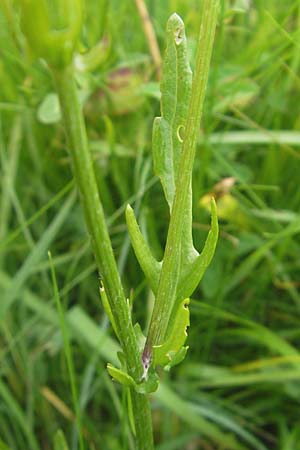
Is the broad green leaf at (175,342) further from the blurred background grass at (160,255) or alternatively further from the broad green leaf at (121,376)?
the blurred background grass at (160,255)

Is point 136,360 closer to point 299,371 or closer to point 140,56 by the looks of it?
point 299,371

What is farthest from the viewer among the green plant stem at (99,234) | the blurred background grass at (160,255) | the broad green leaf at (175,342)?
the blurred background grass at (160,255)

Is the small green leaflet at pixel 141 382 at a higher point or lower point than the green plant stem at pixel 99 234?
lower

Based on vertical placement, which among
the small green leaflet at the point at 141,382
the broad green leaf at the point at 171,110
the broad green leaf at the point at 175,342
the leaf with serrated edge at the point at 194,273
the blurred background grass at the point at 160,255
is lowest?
the blurred background grass at the point at 160,255

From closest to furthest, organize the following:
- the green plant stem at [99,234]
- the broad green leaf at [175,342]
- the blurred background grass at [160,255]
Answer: the green plant stem at [99,234]
the broad green leaf at [175,342]
the blurred background grass at [160,255]

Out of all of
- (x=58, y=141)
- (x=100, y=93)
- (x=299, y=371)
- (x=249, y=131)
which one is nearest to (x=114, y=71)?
(x=100, y=93)

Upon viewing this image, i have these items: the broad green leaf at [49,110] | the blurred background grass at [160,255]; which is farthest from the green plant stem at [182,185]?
the broad green leaf at [49,110]
